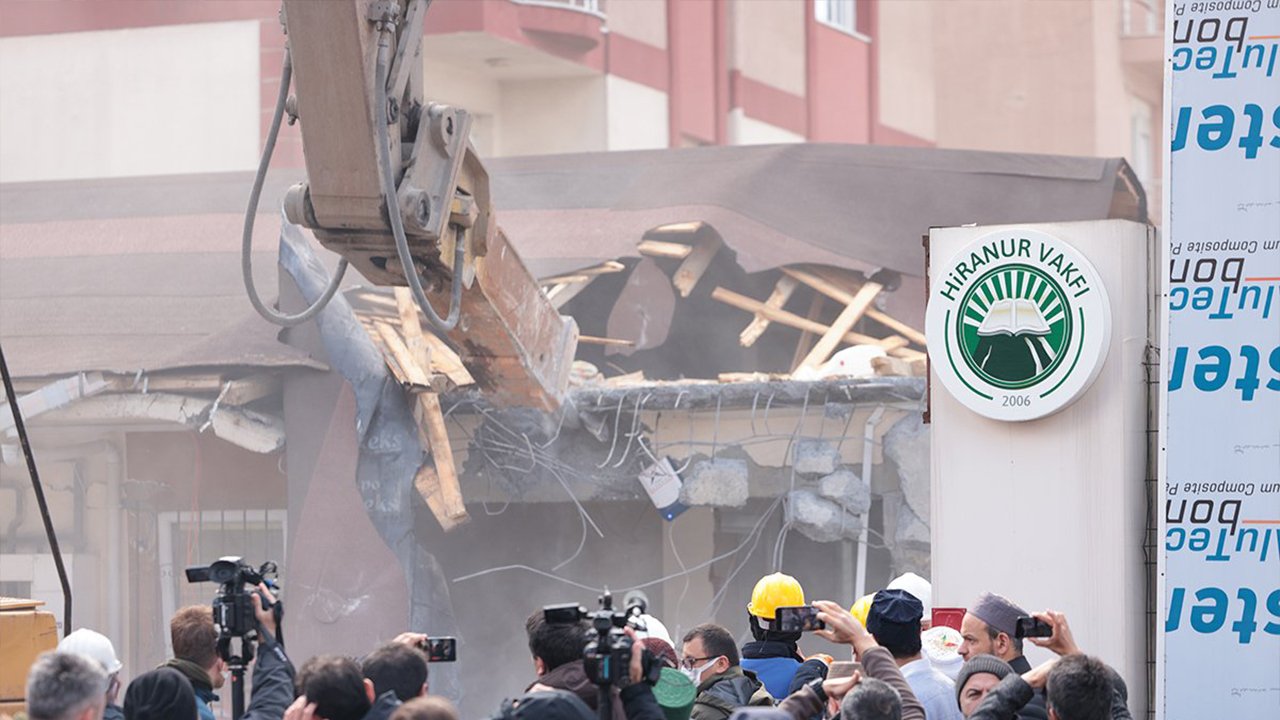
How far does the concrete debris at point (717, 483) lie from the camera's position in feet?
47.6

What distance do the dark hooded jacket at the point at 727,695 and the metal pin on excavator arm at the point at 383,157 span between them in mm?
2184

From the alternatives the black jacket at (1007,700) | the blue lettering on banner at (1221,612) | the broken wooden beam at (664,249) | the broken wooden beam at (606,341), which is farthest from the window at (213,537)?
the black jacket at (1007,700)

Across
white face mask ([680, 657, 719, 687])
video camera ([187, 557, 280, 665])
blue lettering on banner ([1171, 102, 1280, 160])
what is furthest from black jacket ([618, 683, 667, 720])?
blue lettering on banner ([1171, 102, 1280, 160])

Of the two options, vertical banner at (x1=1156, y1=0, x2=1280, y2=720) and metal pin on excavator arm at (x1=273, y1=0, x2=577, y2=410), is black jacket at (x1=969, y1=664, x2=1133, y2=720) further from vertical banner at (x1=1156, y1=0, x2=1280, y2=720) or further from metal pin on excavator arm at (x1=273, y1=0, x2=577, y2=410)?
metal pin on excavator arm at (x1=273, y1=0, x2=577, y2=410)

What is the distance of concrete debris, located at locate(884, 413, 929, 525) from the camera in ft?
46.5

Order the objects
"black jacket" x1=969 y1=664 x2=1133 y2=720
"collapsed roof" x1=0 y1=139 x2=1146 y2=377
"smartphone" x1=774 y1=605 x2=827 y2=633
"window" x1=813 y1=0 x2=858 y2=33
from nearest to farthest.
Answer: "black jacket" x1=969 y1=664 x2=1133 y2=720 < "smartphone" x1=774 y1=605 x2=827 y2=633 < "collapsed roof" x1=0 y1=139 x2=1146 y2=377 < "window" x1=813 y1=0 x2=858 y2=33

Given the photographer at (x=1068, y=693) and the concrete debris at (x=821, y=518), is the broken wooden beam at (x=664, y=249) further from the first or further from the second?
the photographer at (x=1068, y=693)

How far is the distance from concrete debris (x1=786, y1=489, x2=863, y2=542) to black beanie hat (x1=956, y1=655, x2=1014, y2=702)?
26.3 feet

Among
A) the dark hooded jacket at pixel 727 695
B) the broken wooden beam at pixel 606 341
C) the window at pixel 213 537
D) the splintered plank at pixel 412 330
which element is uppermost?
the splintered plank at pixel 412 330

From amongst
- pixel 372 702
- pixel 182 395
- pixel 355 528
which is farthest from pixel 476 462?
pixel 372 702

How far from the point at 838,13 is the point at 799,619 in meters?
25.9

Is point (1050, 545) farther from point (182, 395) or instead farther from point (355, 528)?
point (182, 395)

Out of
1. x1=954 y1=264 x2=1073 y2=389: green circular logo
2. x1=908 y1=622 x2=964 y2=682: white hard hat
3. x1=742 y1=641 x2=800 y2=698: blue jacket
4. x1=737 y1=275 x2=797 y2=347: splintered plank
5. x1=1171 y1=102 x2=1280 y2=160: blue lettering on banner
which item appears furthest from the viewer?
x1=737 y1=275 x2=797 y2=347: splintered plank

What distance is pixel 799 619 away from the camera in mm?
6035
